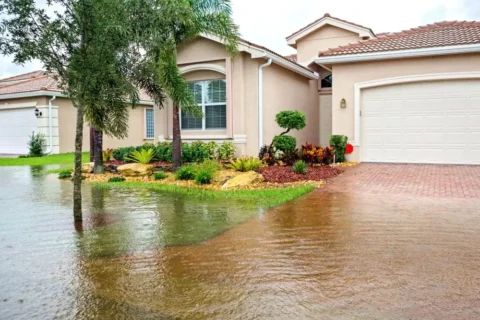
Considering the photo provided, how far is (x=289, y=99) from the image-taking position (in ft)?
55.5

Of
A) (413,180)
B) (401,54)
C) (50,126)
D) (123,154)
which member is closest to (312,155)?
(413,180)

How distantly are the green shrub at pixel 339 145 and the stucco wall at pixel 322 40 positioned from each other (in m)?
7.98

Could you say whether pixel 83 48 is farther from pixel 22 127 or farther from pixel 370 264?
pixel 22 127

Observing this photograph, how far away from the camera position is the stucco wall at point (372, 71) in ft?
43.1

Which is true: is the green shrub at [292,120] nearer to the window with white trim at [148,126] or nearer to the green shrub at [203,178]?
the green shrub at [203,178]

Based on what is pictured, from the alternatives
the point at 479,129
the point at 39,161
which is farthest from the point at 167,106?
the point at 479,129

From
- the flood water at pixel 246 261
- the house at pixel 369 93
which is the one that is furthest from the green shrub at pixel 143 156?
the flood water at pixel 246 261

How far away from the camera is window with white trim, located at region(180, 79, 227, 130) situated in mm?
15586

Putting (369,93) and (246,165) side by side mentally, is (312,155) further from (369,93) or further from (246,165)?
(369,93)

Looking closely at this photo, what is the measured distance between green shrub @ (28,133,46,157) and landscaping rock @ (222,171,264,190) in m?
15.4

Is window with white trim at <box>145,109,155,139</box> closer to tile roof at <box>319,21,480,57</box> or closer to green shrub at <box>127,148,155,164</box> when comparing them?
green shrub at <box>127,148,155,164</box>

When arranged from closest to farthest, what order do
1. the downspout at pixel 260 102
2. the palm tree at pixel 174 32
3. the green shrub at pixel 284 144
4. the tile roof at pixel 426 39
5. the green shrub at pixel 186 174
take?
the palm tree at pixel 174 32 < the green shrub at pixel 186 174 < the tile roof at pixel 426 39 < the green shrub at pixel 284 144 < the downspout at pixel 260 102

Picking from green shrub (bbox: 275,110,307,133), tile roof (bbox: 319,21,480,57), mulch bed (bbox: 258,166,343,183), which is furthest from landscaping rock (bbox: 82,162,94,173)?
tile roof (bbox: 319,21,480,57)

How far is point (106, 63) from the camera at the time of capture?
22.0 ft
